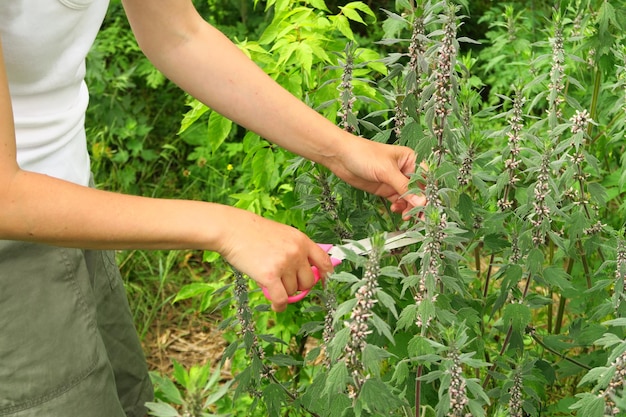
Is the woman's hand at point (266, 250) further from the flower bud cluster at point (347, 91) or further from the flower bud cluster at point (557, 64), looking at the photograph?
the flower bud cluster at point (557, 64)

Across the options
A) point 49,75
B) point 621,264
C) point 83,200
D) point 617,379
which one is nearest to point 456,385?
point 617,379

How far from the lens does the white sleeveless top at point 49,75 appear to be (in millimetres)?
1538

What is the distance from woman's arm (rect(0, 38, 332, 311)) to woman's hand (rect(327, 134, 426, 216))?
0.34 metres

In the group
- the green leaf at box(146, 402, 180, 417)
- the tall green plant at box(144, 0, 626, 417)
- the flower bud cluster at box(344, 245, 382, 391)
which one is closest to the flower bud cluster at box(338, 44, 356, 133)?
the tall green plant at box(144, 0, 626, 417)

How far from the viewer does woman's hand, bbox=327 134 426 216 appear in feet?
5.54

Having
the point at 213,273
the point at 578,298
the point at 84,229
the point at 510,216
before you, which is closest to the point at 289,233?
the point at 84,229

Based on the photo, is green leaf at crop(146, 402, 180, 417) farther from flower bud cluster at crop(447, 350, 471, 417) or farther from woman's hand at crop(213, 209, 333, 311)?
flower bud cluster at crop(447, 350, 471, 417)

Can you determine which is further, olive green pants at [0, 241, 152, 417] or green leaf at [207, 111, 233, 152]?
green leaf at [207, 111, 233, 152]

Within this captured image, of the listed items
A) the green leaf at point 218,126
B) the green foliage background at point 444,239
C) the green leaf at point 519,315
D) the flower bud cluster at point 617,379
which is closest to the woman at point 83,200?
the green foliage background at point 444,239

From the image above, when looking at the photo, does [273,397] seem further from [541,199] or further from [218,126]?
[218,126]

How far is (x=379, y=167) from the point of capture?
1692mm

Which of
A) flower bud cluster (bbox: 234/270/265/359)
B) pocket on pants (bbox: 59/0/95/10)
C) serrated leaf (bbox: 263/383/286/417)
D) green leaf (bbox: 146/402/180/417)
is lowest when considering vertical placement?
serrated leaf (bbox: 263/383/286/417)

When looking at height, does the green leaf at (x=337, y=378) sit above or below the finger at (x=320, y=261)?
below

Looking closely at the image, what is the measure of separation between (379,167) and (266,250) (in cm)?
41
